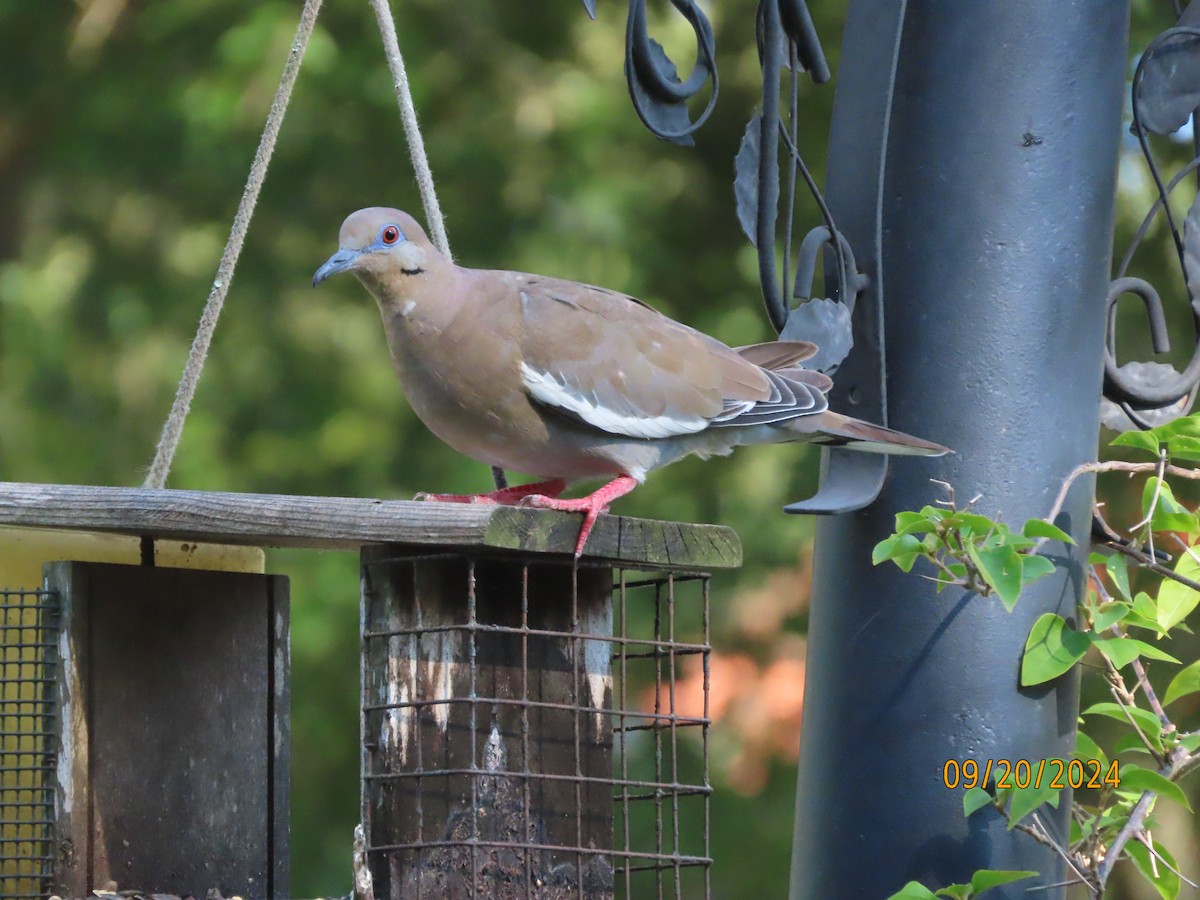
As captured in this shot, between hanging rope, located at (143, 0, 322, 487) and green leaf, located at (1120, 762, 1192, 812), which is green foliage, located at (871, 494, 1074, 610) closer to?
green leaf, located at (1120, 762, 1192, 812)

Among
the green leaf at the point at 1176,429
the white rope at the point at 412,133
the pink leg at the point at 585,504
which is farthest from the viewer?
the white rope at the point at 412,133

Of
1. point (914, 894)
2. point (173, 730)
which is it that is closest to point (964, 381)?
point (914, 894)

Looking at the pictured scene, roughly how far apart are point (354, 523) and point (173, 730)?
0.80 meters

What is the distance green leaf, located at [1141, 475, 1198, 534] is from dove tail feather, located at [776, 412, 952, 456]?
0.35 m

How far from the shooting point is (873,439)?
8.42ft

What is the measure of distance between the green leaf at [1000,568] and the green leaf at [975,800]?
1.15ft

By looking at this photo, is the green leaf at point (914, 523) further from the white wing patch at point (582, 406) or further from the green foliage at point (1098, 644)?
the white wing patch at point (582, 406)

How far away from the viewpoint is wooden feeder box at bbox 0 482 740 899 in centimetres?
248

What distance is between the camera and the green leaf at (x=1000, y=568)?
219 centimetres

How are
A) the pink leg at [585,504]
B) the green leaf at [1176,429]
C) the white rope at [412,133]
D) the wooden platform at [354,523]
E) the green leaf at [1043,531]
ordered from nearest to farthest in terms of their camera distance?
1. the green leaf at [1043,531]
2. the wooden platform at [354,523]
3. the pink leg at [585,504]
4. the green leaf at [1176,429]
5. the white rope at [412,133]

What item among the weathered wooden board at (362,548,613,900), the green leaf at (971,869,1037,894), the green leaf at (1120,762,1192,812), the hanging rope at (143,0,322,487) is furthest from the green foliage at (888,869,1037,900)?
the hanging rope at (143,0,322,487)

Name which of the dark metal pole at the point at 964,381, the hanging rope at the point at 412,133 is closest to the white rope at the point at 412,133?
the hanging rope at the point at 412,133

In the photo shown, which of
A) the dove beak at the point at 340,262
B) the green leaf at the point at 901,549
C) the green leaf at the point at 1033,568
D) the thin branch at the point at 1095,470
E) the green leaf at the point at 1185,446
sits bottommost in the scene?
the green leaf at the point at 1033,568

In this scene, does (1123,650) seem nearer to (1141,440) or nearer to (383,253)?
(1141,440)
